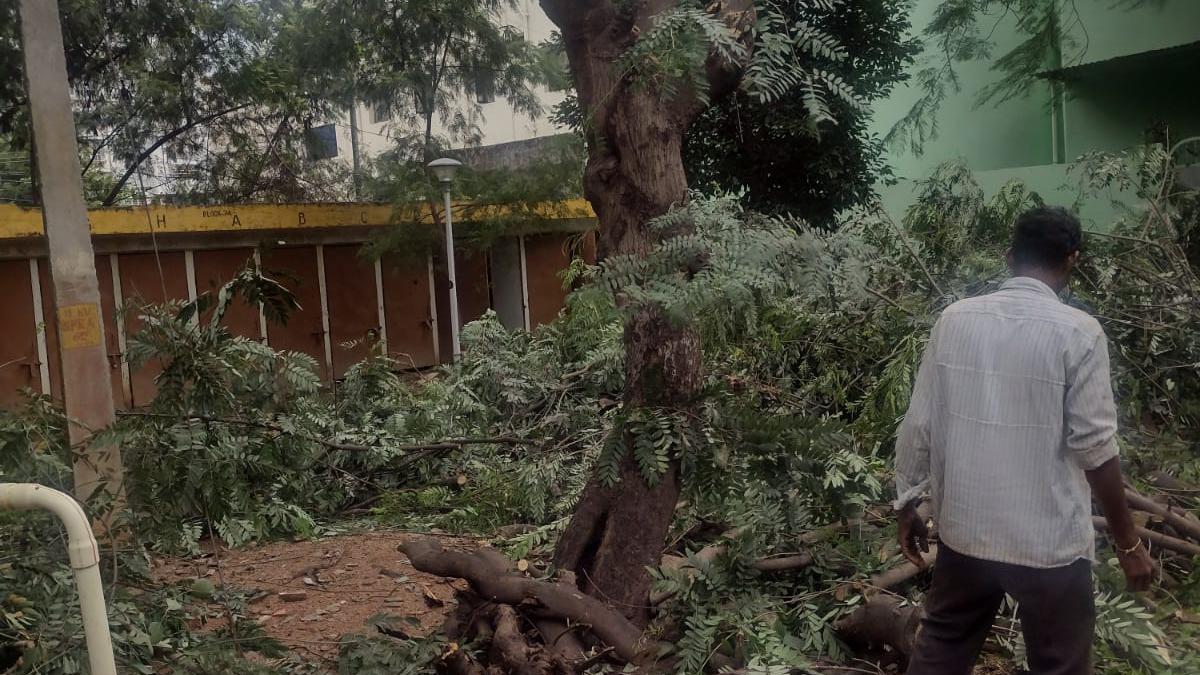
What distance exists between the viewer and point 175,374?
502 cm

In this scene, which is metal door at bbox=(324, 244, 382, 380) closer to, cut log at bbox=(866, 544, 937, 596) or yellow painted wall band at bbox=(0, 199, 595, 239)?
yellow painted wall band at bbox=(0, 199, 595, 239)

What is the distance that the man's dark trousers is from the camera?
2.71m

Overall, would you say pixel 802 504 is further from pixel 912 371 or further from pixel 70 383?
pixel 70 383

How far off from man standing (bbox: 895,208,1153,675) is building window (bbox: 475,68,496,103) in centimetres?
1732

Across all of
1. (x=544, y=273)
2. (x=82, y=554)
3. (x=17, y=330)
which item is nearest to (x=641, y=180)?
(x=82, y=554)

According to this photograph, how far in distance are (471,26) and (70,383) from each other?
46.9 feet

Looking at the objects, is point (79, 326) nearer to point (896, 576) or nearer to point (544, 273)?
point (896, 576)

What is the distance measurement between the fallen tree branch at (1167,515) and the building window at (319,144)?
17.2 metres

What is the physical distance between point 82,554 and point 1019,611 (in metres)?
2.51

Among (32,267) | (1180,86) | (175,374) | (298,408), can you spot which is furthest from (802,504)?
(32,267)

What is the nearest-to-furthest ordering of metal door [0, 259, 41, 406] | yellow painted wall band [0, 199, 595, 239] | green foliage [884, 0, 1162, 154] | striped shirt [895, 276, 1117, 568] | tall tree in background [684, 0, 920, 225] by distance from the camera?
striped shirt [895, 276, 1117, 568] → tall tree in background [684, 0, 920, 225] → green foliage [884, 0, 1162, 154] → yellow painted wall band [0, 199, 595, 239] → metal door [0, 259, 41, 406]

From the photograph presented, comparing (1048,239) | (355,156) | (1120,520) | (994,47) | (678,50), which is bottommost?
(1120,520)

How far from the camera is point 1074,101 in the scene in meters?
12.6

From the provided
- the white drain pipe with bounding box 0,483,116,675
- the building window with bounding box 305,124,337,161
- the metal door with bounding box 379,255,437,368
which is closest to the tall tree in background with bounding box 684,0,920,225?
the white drain pipe with bounding box 0,483,116,675
